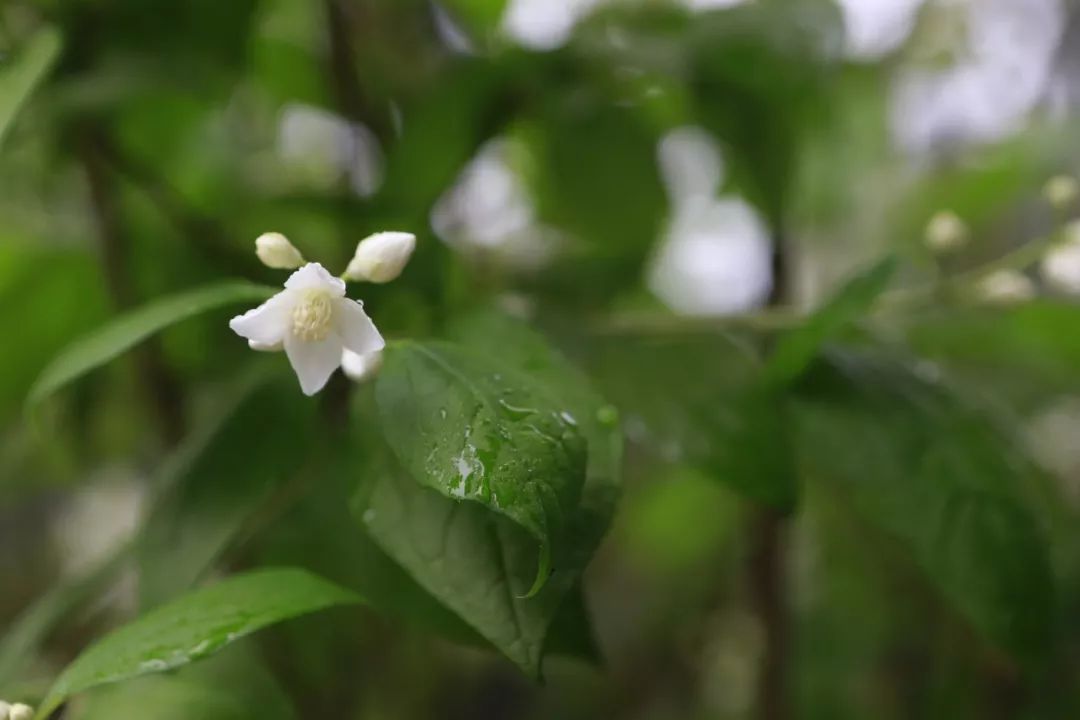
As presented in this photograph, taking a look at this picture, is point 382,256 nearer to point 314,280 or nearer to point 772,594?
point 314,280

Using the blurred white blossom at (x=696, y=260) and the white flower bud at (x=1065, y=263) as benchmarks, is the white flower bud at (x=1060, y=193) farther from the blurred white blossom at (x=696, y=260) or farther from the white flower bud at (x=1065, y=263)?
the blurred white blossom at (x=696, y=260)

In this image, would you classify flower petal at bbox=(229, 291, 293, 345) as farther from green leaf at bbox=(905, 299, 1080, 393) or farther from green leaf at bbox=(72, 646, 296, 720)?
green leaf at bbox=(905, 299, 1080, 393)

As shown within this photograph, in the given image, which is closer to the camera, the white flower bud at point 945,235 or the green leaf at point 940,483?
the green leaf at point 940,483

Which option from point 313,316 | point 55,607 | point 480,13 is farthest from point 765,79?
point 55,607

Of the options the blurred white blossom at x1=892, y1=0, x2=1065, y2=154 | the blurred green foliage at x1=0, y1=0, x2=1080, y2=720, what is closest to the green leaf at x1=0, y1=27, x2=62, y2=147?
the blurred green foliage at x1=0, y1=0, x2=1080, y2=720

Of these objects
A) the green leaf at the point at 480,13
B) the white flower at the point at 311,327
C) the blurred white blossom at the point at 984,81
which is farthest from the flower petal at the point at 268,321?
the blurred white blossom at the point at 984,81
